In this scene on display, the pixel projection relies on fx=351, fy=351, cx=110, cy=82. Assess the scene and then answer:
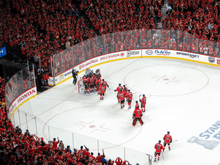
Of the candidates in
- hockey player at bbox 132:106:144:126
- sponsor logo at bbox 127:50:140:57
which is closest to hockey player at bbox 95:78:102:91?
hockey player at bbox 132:106:144:126

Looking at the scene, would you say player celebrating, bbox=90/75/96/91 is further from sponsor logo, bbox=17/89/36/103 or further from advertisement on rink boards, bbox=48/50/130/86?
sponsor logo, bbox=17/89/36/103

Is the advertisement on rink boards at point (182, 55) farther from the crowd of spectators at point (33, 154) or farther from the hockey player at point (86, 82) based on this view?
the crowd of spectators at point (33, 154)

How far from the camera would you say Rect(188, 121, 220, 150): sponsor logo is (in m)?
16.2

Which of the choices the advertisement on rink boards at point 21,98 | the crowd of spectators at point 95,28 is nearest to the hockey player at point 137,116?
the advertisement on rink boards at point 21,98

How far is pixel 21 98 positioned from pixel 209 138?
11.0 meters

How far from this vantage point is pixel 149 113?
19578mm

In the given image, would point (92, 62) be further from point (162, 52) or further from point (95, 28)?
point (162, 52)

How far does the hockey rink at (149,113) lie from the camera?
15953 mm

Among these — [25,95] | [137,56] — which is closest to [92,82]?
[25,95]

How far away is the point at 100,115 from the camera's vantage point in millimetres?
19641

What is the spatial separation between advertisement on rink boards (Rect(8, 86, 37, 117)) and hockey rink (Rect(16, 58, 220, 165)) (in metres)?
0.41

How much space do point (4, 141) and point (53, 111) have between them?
6.99 m

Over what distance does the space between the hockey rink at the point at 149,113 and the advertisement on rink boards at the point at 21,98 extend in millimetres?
412

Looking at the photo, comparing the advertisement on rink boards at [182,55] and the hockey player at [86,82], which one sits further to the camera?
the advertisement on rink boards at [182,55]
